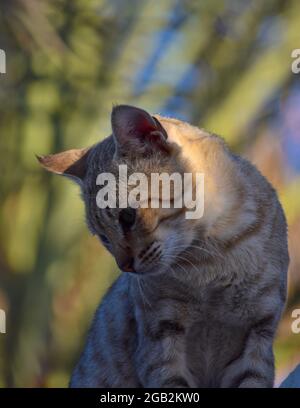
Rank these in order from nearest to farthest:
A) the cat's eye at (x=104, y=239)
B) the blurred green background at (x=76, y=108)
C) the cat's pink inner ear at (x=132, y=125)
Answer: the cat's pink inner ear at (x=132, y=125)
the cat's eye at (x=104, y=239)
the blurred green background at (x=76, y=108)

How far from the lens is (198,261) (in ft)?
5.42

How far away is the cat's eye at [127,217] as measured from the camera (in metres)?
1.56

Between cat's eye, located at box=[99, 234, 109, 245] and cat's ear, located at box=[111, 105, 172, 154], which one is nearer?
cat's ear, located at box=[111, 105, 172, 154]

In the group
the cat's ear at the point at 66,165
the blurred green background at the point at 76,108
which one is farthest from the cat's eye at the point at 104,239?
the blurred green background at the point at 76,108

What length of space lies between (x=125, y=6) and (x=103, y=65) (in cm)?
23

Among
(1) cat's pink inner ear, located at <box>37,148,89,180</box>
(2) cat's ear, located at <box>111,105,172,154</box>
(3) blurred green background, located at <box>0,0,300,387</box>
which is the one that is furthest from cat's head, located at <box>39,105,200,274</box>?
(3) blurred green background, located at <box>0,0,300,387</box>

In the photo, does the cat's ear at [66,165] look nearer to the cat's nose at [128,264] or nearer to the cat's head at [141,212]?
the cat's head at [141,212]

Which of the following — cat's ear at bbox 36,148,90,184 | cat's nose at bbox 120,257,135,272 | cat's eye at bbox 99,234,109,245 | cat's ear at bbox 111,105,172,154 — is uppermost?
cat's ear at bbox 111,105,172,154

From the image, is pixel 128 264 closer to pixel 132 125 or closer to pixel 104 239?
pixel 104 239

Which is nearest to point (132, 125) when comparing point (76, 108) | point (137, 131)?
point (137, 131)

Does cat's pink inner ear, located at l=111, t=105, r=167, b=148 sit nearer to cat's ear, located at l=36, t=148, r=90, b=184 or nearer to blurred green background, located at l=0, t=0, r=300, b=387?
cat's ear, located at l=36, t=148, r=90, b=184

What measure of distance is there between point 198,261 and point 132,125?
1.14 ft

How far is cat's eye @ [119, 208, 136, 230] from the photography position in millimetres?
1561

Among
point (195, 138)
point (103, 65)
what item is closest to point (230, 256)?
point (195, 138)
